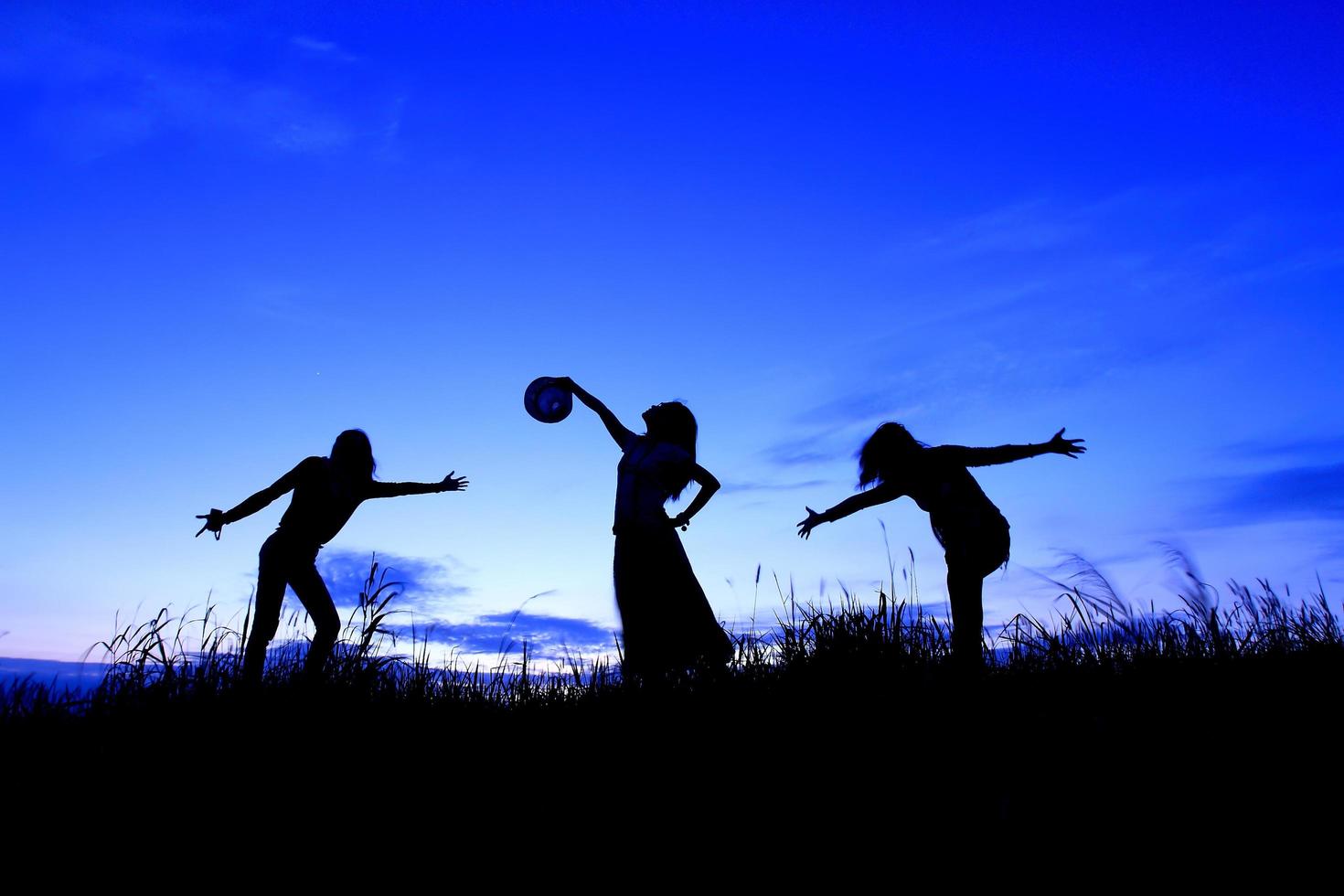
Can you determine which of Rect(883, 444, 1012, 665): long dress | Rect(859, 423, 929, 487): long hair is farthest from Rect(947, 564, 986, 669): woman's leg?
Rect(859, 423, 929, 487): long hair

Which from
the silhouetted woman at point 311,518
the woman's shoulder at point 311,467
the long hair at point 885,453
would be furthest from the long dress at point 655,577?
the woman's shoulder at point 311,467

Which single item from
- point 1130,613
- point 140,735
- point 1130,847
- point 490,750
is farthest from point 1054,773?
point 140,735

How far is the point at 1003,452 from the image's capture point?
19.8 feet

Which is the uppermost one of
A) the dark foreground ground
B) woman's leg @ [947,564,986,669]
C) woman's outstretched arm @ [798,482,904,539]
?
woman's outstretched arm @ [798,482,904,539]

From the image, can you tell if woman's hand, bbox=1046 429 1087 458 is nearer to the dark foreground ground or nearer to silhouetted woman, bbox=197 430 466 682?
the dark foreground ground

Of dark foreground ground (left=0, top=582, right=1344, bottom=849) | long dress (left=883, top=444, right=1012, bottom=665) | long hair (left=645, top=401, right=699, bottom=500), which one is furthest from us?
long hair (left=645, top=401, right=699, bottom=500)

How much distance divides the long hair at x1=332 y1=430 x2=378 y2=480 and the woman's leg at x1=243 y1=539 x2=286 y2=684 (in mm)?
768

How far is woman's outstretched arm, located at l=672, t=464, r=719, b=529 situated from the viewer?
6.07 m

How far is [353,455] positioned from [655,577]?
2.70m

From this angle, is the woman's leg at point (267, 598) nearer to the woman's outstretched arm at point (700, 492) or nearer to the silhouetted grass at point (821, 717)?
the silhouetted grass at point (821, 717)

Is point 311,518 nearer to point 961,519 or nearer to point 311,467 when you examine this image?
point 311,467

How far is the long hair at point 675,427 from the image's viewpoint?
6188mm

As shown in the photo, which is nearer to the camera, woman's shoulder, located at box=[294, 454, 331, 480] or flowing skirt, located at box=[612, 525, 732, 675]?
flowing skirt, located at box=[612, 525, 732, 675]

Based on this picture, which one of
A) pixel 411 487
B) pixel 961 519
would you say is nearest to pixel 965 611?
pixel 961 519
